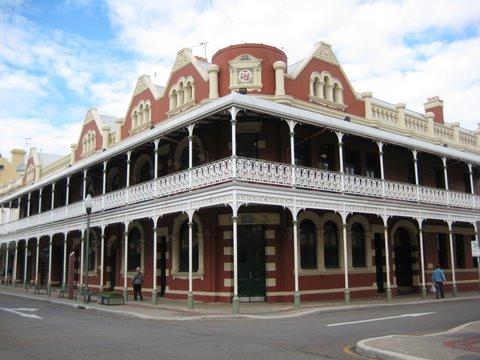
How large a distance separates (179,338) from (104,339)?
1546mm

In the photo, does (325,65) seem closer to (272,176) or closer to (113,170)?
(272,176)

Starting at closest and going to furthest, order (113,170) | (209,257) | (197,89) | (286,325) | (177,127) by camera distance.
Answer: (286,325)
(177,127)
(209,257)
(197,89)
(113,170)

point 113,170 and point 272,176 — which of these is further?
point 113,170

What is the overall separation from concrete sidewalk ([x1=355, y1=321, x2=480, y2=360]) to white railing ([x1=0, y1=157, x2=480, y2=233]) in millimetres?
7960

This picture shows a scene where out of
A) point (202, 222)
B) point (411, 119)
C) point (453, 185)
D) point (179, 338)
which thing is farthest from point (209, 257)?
point (453, 185)

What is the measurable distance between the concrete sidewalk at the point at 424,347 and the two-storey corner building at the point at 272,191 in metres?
6.74

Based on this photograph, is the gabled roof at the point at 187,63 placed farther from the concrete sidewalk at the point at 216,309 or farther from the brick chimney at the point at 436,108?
the brick chimney at the point at 436,108

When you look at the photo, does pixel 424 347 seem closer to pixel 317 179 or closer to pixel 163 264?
pixel 317 179

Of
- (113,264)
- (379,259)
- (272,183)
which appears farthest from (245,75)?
(113,264)

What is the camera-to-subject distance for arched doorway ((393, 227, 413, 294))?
25.7 meters

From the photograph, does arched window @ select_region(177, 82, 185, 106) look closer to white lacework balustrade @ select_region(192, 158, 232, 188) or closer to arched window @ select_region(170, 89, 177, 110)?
arched window @ select_region(170, 89, 177, 110)

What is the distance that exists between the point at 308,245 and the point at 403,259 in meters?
7.45

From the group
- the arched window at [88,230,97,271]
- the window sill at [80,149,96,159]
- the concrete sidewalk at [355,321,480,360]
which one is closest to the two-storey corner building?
the arched window at [88,230,97,271]

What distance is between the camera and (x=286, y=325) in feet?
43.7
